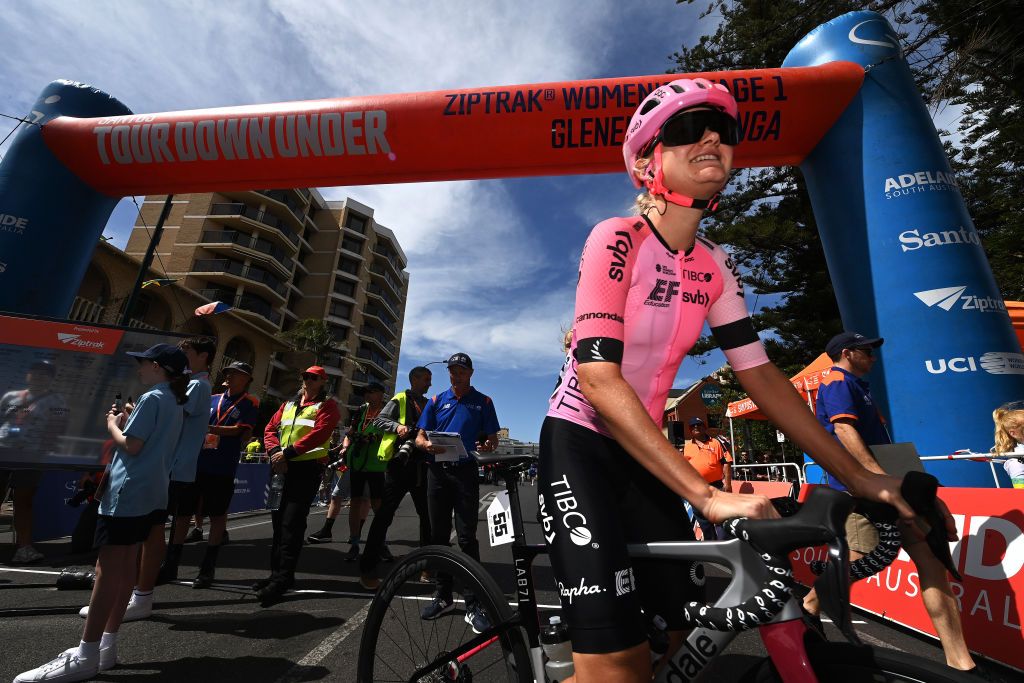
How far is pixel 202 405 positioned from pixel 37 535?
15.2 ft

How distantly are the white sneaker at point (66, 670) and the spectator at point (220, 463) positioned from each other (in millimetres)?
2024

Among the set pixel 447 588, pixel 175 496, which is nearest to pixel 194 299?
pixel 175 496

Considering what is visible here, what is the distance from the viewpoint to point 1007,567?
126 inches

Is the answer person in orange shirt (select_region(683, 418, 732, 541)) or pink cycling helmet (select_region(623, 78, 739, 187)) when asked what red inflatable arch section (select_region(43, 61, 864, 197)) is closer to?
person in orange shirt (select_region(683, 418, 732, 541))

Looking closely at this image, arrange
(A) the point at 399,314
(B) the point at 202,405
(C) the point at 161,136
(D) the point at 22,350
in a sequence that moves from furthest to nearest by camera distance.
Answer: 1. (A) the point at 399,314
2. (C) the point at 161,136
3. (D) the point at 22,350
4. (B) the point at 202,405

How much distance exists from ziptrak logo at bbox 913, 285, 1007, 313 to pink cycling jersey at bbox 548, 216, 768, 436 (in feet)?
16.5

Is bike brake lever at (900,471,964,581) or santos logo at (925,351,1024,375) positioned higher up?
santos logo at (925,351,1024,375)

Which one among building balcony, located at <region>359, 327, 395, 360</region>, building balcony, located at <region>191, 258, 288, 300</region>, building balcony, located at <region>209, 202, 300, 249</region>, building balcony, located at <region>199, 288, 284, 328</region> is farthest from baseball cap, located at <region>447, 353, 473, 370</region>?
building balcony, located at <region>359, 327, 395, 360</region>

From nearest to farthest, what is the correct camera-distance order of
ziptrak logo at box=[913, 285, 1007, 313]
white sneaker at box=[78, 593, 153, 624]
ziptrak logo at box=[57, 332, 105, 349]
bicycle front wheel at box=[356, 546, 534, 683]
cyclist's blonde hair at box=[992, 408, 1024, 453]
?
bicycle front wheel at box=[356, 546, 534, 683] → white sneaker at box=[78, 593, 153, 624] → cyclist's blonde hair at box=[992, 408, 1024, 453] → ziptrak logo at box=[913, 285, 1007, 313] → ziptrak logo at box=[57, 332, 105, 349]

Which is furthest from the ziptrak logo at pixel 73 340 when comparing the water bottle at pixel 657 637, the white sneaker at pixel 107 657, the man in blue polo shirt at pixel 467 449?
the water bottle at pixel 657 637

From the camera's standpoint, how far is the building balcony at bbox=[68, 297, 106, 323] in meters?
29.2

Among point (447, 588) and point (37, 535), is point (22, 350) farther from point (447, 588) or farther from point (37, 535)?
point (447, 588)

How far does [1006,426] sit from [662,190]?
547 cm

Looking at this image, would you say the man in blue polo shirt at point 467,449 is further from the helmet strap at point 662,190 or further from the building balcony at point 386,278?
the building balcony at point 386,278
